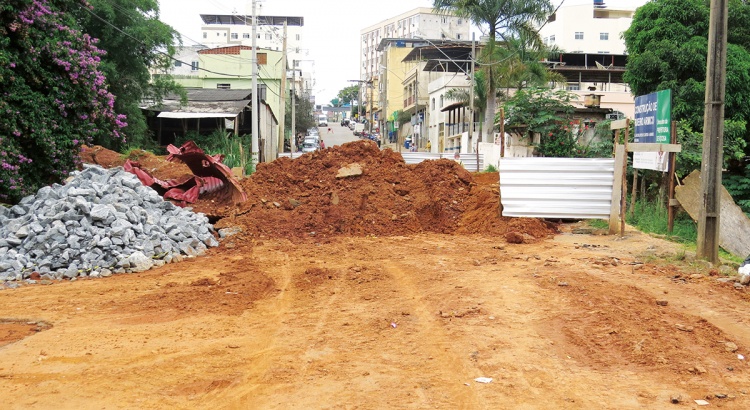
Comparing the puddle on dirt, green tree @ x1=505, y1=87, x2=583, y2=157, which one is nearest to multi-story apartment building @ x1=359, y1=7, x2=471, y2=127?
green tree @ x1=505, y1=87, x2=583, y2=157

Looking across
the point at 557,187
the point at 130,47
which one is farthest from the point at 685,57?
the point at 130,47

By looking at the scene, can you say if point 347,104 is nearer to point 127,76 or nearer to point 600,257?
point 127,76

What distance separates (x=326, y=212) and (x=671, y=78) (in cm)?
1385

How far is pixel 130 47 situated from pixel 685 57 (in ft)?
71.7

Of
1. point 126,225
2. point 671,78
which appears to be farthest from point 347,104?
point 126,225

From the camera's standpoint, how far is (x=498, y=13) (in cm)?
3119

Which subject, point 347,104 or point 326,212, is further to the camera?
point 347,104

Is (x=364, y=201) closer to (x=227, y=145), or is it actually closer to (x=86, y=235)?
(x=86, y=235)

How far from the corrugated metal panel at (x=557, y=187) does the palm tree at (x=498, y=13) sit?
1977 cm

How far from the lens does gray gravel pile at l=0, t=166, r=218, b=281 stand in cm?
984

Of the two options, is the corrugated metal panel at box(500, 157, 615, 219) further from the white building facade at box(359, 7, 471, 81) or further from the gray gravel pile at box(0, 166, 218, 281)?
the white building facade at box(359, 7, 471, 81)

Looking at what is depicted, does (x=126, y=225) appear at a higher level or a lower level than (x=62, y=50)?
lower

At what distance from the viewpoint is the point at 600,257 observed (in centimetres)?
1012

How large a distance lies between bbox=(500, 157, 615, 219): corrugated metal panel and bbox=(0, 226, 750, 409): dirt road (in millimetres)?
2736
